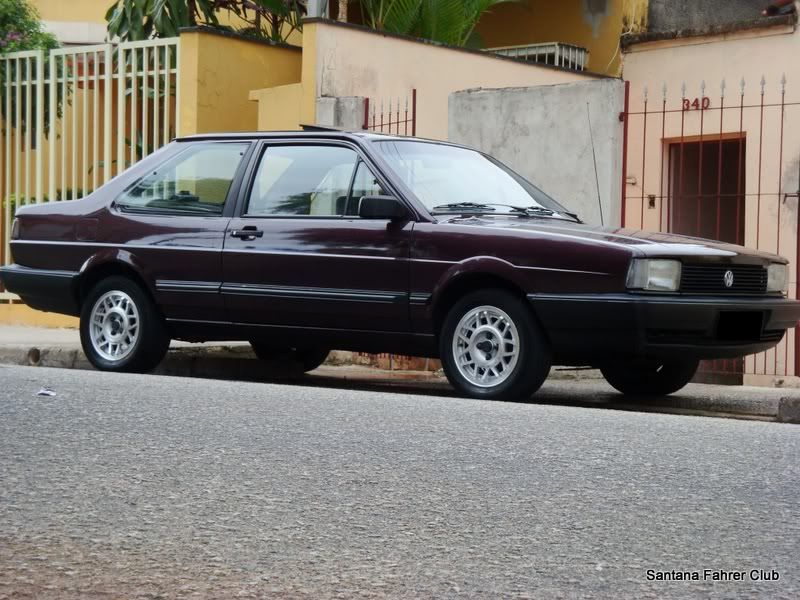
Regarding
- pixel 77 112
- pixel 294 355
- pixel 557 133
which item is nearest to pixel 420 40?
pixel 557 133

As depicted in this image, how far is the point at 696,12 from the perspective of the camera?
682 inches

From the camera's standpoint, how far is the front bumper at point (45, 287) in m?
9.77

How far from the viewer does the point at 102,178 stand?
50.4ft

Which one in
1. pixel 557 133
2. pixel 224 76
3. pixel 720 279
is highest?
pixel 224 76

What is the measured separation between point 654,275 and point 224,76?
772cm

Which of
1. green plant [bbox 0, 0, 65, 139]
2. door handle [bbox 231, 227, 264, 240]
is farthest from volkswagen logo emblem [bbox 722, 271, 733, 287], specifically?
green plant [bbox 0, 0, 65, 139]

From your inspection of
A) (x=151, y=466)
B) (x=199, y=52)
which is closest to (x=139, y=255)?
(x=151, y=466)

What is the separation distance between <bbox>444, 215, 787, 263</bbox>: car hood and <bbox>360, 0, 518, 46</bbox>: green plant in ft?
34.8

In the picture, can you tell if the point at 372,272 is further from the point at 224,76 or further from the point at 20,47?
the point at 20,47

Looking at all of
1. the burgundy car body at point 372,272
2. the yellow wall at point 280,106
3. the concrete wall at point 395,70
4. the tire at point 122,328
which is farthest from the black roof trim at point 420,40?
the tire at point 122,328

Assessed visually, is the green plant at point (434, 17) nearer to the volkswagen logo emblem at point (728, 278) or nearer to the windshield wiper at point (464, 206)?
the windshield wiper at point (464, 206)

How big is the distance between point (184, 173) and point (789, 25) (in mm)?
7096

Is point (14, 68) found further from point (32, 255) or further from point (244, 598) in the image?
point (244, 598)

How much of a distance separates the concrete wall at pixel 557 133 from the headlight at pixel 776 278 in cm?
389
